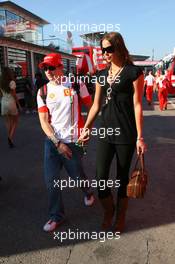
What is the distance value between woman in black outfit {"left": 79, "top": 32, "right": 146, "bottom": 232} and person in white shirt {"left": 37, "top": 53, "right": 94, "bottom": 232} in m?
0.29

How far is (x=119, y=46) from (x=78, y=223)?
78.5 inches

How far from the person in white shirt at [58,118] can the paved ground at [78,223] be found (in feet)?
1.19

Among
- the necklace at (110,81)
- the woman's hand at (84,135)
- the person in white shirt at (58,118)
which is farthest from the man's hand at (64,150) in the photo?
the necklace at (110,81)

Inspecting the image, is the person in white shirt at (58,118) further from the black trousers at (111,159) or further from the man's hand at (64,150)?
the black trousers at (111,159)

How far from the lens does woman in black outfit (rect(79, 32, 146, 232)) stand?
3271 mm

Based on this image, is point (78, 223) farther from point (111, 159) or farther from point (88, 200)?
point (111, 159)

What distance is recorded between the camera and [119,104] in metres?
3.33

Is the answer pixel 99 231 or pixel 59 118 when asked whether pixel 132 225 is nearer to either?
pixel 99 231

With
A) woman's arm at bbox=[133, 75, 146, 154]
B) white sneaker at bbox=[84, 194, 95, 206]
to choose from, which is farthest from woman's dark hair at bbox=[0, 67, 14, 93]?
woman's arm at bbox=[133, 75, 146, 154]

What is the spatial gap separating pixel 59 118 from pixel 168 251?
168cm

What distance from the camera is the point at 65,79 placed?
145 inches

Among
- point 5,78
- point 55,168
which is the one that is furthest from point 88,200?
point 5,78

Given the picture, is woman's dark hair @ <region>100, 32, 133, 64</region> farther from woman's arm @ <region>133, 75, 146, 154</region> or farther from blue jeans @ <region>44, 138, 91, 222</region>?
blue jeans @ <region>44, 138, 91, 222</region>

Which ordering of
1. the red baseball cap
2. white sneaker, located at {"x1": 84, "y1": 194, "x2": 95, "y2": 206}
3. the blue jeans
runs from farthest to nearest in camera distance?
white sneaker, located at {"x1": 84, "y1": 194, "x2": 95, "y2": 206} < the blue jeans < the red baseball cap
